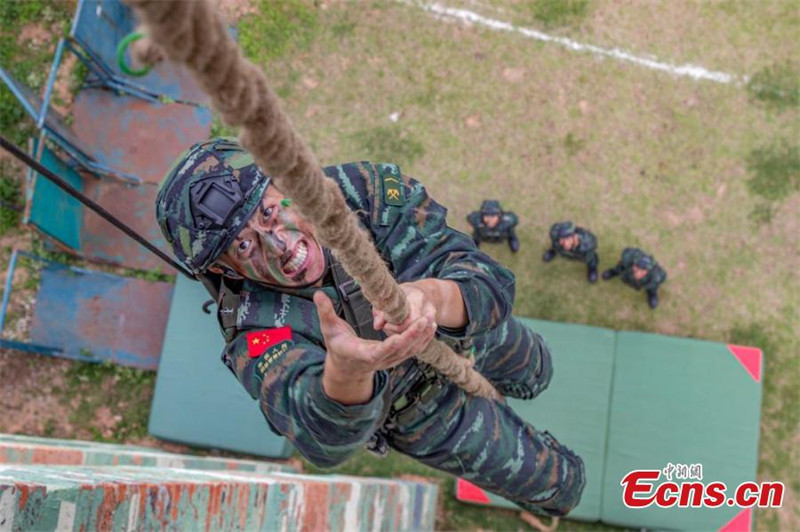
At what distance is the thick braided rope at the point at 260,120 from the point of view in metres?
0.90

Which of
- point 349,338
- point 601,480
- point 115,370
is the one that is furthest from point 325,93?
point 349,338

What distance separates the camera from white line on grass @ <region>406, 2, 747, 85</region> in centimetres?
592

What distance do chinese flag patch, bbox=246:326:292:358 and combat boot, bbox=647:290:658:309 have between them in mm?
4026

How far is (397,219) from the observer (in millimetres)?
2533

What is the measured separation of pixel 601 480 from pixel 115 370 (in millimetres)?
4285

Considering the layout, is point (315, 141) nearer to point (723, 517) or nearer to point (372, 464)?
point (372, 464)

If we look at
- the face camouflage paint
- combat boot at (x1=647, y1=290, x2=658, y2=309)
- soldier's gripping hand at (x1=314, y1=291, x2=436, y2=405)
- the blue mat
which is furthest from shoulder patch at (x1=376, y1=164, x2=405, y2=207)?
the blue mat

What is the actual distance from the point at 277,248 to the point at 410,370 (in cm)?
75

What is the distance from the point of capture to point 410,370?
2.64 metres

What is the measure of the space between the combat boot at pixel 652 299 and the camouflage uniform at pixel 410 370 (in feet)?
8.24

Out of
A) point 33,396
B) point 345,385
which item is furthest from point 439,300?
point 33,396

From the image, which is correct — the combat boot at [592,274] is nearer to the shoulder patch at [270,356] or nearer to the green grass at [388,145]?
the green grass at [388,145]

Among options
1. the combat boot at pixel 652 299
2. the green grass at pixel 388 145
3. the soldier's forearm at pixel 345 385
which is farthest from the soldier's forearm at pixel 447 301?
the green grass at pixel 388 145

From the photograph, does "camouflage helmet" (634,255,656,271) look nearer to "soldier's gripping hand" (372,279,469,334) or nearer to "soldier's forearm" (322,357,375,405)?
"soldier's gripping hand" (372,279,469,334)
